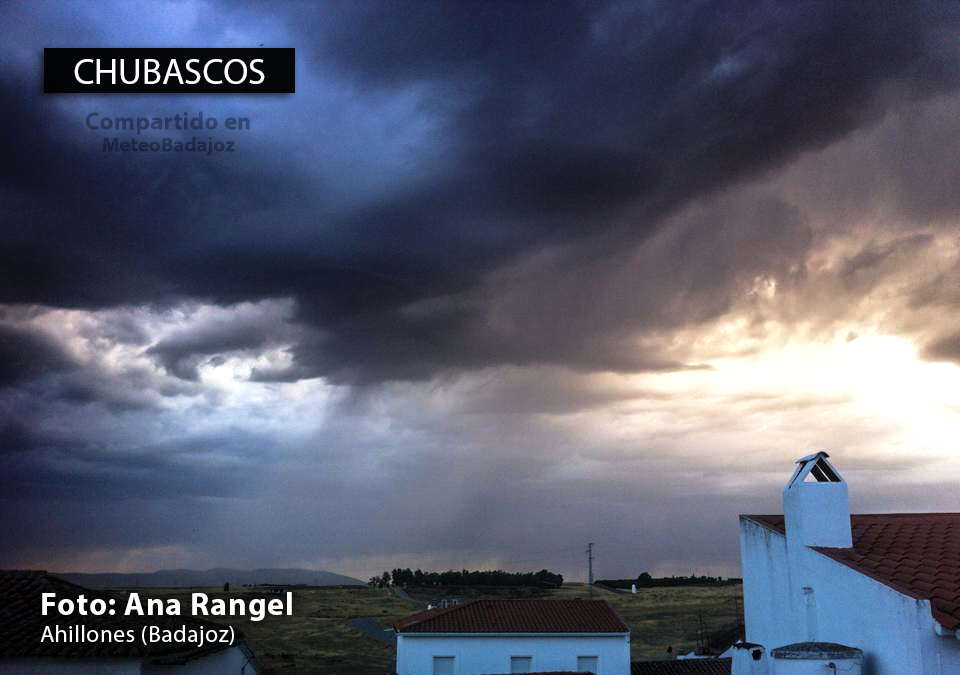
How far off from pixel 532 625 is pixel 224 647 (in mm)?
19507

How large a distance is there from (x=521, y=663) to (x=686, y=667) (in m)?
8.99

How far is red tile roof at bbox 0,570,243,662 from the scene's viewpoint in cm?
1912

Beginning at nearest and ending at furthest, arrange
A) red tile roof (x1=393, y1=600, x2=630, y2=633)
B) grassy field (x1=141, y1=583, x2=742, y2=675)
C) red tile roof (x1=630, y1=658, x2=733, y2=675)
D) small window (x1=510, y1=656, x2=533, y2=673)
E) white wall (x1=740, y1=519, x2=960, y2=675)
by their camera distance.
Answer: white wall (x1=740, y1=519, x2=960, y2=675) < small window (x1=510, y1=656, x2=533, y2=673) < red tile roof (x1=393, y1=600, x2=630, y2=633) < red tile roof (x1=630, y1=658, x2=733, y2=675) < grassy field (x1=141, y1=583, x2=742, y2=675)

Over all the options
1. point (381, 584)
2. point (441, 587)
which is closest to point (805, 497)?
point (441, 587)

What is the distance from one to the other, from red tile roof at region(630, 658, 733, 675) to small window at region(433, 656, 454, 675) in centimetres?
910

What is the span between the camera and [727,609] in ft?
327

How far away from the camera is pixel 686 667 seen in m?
40.2

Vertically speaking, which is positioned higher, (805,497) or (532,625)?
(805,497)

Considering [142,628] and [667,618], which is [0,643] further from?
[667,618]

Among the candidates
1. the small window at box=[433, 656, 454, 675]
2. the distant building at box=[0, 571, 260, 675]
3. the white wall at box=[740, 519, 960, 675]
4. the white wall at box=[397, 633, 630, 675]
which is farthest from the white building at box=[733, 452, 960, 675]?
the small window at box=[433, 656, 454, 675]

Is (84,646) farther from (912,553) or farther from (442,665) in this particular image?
(442,665)

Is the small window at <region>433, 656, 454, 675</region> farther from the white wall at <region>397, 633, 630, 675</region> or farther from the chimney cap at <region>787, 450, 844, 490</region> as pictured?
the chimney cap at <region>787, 450, 844, 490</region>

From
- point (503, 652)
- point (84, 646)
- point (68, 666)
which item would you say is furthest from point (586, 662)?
point (68, 666)

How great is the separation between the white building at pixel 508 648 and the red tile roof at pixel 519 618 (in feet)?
0.16
